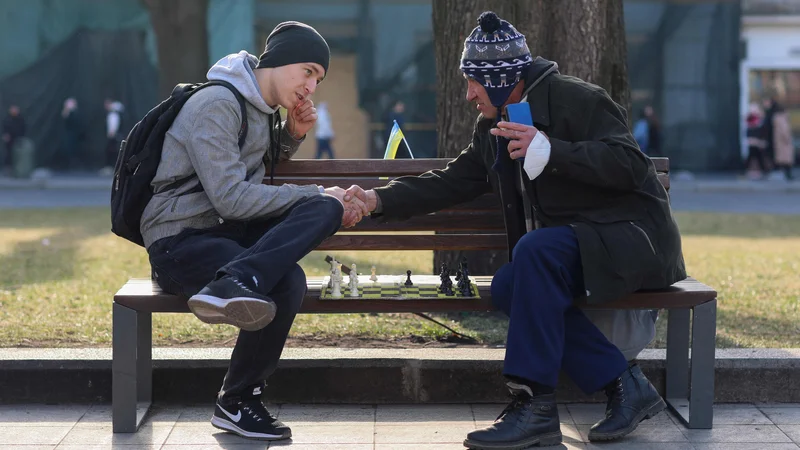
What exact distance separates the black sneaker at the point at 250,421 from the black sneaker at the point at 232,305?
1.51 ft

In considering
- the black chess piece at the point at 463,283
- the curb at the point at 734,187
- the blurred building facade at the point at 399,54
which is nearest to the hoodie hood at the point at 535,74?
the black chess piece at the point at 463,283

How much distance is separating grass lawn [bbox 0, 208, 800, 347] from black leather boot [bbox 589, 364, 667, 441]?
109 cm

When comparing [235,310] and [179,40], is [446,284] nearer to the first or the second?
[235,310]

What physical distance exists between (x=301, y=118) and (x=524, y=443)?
5.10ft

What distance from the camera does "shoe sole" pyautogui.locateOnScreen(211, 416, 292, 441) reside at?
4090 mm

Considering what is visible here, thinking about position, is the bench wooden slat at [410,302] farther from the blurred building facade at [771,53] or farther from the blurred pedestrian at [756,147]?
the blurred building facade at [771,53]

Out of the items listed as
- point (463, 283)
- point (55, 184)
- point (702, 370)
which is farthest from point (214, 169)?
point (55, 184)

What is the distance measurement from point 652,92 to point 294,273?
22668 mm

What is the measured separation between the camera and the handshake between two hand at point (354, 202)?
4.33 meters

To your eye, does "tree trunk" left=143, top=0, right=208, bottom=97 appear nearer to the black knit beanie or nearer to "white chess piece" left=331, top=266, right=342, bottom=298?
the black knit beanie

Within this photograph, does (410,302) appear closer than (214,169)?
No

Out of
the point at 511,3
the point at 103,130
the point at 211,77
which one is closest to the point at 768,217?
the point at 511,3

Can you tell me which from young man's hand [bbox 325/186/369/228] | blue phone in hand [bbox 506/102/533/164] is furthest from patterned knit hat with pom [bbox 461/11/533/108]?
young man's hand [bbox 325/186/369/228]

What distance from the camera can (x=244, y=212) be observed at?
4055 millimetres
